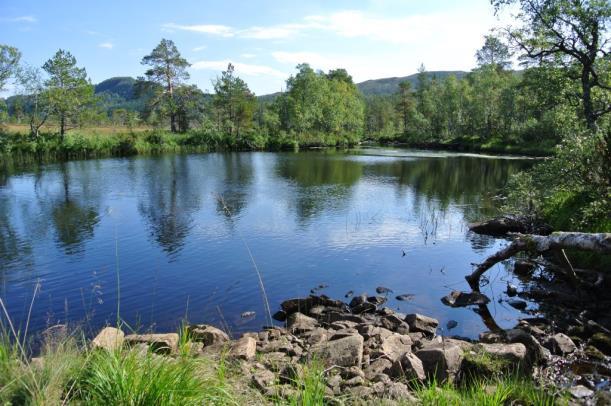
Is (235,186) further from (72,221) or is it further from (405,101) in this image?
(405,101)

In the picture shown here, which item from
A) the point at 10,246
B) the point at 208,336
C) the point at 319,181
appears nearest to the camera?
the point at 208,336

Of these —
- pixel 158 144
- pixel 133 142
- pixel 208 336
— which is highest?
pixel 133 142

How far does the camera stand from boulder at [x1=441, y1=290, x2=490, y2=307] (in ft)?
48.6

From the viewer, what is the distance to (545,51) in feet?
78.6

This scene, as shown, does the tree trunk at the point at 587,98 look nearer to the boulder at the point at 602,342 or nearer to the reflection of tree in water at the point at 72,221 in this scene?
the boulder at the point at 602,342

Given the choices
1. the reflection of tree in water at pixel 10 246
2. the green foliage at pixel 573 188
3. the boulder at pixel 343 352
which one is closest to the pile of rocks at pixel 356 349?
the boulder at pixel 343 352

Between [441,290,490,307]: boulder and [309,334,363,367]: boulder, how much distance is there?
255 inches

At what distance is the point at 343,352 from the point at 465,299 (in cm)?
743

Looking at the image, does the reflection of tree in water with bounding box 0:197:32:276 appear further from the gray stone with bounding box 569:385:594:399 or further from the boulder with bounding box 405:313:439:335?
the gray stone with bounding box 569:385:594:399

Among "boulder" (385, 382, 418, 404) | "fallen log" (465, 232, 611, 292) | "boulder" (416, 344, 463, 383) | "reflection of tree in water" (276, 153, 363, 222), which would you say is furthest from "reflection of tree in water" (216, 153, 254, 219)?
"boulder" (385, 382, 418, 404)

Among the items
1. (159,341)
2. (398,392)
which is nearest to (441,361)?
(398,392)

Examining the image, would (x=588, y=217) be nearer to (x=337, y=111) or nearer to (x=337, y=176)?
(x=337, y=176)

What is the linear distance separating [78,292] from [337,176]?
3283cm

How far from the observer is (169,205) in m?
29.4
